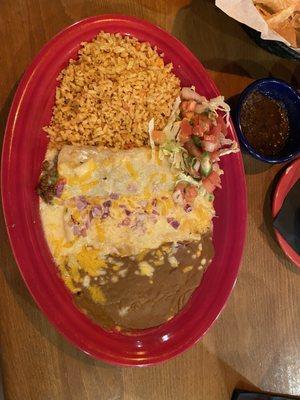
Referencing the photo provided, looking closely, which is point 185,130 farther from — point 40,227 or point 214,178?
point 40,227

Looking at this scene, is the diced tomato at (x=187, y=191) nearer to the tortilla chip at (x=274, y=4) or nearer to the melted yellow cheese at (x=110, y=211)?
the melted yellow cheese at (x=110, y=211)

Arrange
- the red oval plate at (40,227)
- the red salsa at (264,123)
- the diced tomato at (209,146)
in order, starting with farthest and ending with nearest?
the red salsa at (264,123)
the diced tomato at (209,146)
the red oval plate at (40,227)

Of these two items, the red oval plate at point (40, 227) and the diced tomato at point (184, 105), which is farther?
the diced tomato at point (184, 105)

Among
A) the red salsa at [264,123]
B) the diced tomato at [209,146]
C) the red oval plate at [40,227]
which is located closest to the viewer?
the red oval plate at [40,227]

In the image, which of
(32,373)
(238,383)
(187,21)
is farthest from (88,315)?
(187,21)

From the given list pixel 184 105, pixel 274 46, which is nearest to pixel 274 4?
pixel 274 46

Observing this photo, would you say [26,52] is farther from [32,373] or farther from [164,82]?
[32,373]

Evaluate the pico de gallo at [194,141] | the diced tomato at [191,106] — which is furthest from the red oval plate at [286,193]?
the diced tomato at [191,106]

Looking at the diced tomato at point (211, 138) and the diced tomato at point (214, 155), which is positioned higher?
the diced tomato at point (211, 138)
